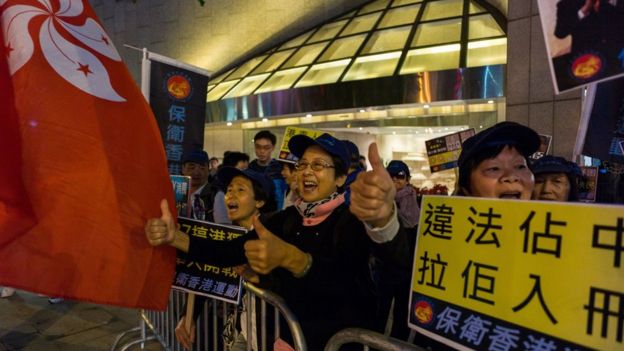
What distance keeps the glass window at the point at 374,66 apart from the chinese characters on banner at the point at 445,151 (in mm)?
6138

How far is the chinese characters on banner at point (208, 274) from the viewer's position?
2.72 m

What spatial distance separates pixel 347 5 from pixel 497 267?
18068 mm

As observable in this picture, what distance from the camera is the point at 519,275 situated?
4.54ft

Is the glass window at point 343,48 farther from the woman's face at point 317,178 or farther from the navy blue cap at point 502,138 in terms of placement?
the navy blue cap at point 502,138

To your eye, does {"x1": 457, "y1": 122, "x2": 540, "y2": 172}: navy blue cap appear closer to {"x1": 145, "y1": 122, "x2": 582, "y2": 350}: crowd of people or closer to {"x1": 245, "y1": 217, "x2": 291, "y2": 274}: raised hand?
{"x1": 145, "y1": 122, "x2": 582, "y2": 350}: crowd of people

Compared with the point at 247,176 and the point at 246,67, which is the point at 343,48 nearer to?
the point at 246,67

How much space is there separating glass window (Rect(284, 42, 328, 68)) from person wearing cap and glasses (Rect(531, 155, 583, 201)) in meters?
12.5

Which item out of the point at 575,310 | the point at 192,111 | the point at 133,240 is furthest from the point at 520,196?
the point at 192,111

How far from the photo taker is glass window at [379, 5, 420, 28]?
49.0ft

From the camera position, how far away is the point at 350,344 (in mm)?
2123

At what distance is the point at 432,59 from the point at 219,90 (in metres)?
8.35

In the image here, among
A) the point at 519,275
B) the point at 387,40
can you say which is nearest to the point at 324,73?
the point at 387,40

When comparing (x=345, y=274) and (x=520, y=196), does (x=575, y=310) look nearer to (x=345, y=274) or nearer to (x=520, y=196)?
(x=520, y=196)

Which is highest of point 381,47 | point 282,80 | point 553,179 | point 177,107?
point 381,47
